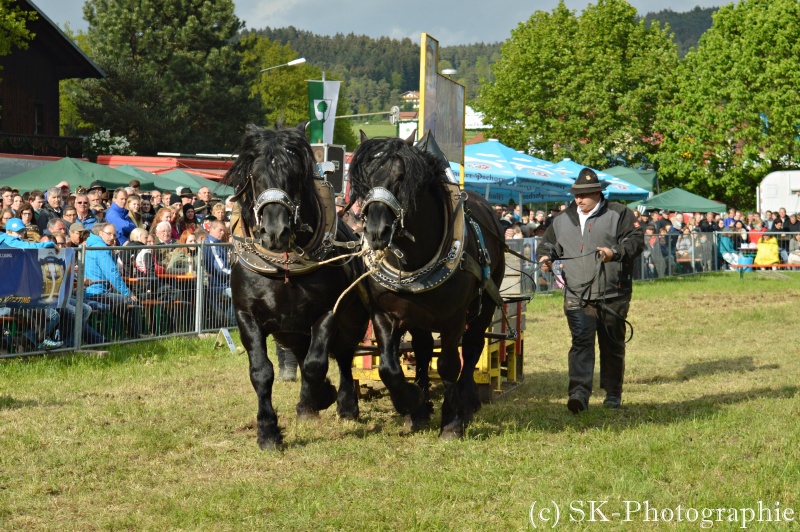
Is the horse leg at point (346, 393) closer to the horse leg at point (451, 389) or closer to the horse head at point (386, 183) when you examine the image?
the horse leg at point (451, 389)

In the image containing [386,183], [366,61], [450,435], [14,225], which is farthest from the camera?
[366,61]

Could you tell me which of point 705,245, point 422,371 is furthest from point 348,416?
point 705,245

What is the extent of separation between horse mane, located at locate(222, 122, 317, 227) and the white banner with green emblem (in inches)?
617

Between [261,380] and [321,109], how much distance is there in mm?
16650

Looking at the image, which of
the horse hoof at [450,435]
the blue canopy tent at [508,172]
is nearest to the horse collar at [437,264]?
the horse hoof at [450,435]

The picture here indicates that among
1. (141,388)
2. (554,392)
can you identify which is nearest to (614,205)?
(554,392)

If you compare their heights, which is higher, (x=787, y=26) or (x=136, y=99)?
(x=787, y=26)

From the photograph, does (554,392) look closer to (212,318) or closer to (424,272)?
(424,272)

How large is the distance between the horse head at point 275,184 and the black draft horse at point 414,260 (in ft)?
1.31

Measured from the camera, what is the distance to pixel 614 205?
893 cm

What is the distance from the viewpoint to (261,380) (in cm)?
684

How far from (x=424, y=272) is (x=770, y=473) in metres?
2.43

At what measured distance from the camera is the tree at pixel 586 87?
51.8 metres

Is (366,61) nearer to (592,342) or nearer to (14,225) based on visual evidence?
(14,225)
